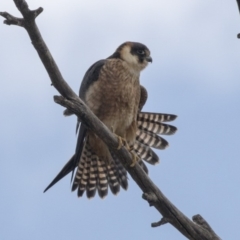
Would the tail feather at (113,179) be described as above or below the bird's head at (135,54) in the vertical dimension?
below

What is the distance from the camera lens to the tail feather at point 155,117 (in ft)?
20.7

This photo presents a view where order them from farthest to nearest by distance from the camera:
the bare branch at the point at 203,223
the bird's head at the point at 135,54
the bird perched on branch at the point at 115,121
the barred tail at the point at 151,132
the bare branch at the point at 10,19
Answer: the barred tail at the point at 151,132, the bird's head at the point at 135,54, the bird perched on branch at the point at 115,121, the bare branch at the point at 203,223, the bare branch at the point at 10,19

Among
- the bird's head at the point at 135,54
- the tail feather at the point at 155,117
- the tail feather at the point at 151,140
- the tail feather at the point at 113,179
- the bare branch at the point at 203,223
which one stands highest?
the bird's head at the point at 135,54

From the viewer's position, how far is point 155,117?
6387 mm

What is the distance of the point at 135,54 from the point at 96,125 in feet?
7.83

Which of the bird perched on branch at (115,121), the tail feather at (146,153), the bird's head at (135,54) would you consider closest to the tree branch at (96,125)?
the bird perched on branch at (115,121)

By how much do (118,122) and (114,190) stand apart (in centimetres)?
77

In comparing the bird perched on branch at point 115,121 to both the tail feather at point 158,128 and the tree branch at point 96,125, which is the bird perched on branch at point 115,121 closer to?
the tail feather at point 158,128

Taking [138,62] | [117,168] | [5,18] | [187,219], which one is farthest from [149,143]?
[5,18]

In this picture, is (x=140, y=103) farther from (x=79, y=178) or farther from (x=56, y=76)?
(x=56, y=76)

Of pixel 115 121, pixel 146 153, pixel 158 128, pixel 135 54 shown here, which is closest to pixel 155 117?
pixel 158 128

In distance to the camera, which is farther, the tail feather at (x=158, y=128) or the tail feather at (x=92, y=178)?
the tail feather at (x=158, y=128)

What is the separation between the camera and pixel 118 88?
577cm

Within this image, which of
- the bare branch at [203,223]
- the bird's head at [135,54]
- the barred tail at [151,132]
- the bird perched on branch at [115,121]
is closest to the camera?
the bare branch at [203,223]
